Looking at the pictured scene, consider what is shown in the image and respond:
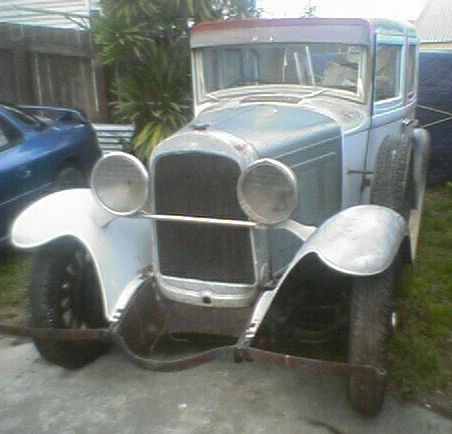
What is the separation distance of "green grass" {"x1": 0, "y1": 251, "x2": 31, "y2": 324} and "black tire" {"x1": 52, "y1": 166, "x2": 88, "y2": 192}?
74 cm

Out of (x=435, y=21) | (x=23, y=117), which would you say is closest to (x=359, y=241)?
(x=23, y=117)

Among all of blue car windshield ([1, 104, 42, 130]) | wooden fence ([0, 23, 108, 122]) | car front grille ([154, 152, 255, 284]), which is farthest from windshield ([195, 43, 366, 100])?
wooden fence ([0, 23, 108, 122])

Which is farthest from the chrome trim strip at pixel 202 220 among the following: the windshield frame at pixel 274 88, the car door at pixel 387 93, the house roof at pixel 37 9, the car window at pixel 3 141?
the house roof at pixel 37 9

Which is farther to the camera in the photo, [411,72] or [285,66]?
[411,72]

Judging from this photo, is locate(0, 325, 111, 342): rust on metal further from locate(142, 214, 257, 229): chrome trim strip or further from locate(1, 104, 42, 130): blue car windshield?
locate(1, 104, 42, 130): blue car windshield

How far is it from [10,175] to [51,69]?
17.5 ft

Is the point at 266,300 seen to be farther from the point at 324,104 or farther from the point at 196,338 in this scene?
the point at 324,104

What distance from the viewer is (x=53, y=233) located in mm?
3488

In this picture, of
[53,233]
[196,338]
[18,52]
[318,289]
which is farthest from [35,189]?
[18,52]

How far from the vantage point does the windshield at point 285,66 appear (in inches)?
171

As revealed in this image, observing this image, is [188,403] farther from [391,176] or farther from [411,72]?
[411,72]

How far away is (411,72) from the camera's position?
5.50 meters

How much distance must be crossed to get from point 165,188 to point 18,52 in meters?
7.87

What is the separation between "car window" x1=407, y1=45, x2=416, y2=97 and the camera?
534 cm
